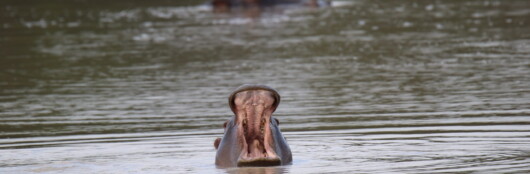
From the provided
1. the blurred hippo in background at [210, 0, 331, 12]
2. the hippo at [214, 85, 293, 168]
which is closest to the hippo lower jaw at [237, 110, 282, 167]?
the hippo at [214, 85, 293, 168]

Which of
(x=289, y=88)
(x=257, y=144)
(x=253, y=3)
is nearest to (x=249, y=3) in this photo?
(x=253, y=3)

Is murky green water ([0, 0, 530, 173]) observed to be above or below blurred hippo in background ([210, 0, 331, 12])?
below

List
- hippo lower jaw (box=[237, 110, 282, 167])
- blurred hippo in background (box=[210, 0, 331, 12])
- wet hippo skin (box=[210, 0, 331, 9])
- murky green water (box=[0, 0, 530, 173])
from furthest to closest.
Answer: wet hippo skin (box=[210, 0, 331, 9]) < blurred hippo in background (box=[210, 0, 331, 12]) < murky green water (box=[0, 0, 530, 173]) < hippo lower jaw (box=[237, 110, 282, 167])

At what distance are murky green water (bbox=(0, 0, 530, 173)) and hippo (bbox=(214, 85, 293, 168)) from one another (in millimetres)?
98

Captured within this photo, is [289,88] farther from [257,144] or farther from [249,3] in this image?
[249,3]

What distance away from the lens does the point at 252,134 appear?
24.7 feet

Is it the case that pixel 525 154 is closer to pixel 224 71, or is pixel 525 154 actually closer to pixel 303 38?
pixel 224 71

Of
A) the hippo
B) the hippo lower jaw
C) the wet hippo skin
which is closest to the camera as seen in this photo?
the hippo

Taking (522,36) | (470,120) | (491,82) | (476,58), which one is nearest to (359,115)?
(470,120)

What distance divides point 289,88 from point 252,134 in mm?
5372

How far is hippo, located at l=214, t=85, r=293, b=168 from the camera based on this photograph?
23.9 feet

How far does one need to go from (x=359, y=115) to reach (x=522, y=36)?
7771 millimetres

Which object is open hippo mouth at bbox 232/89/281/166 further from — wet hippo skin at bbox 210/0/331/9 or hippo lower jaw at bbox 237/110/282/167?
wet hippo skin at bbox 210/0/331/9

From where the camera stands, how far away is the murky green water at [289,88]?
8.48 metres
